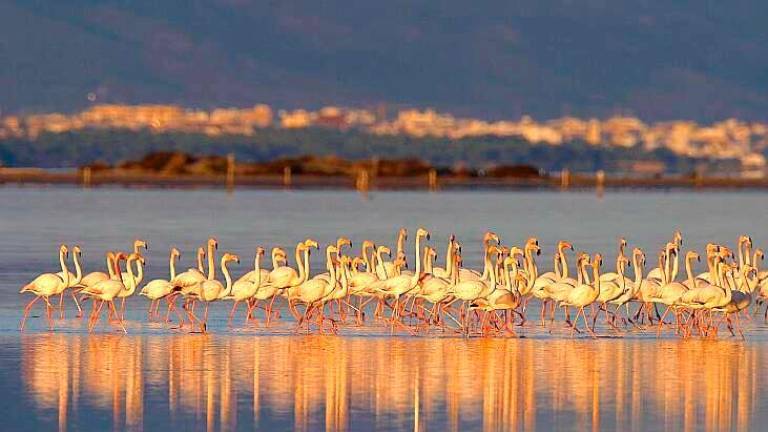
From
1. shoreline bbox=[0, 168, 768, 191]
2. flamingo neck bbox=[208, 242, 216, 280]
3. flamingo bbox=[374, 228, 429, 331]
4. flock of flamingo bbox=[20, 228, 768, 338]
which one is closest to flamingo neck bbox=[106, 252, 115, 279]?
flock of flamingo bbox=[20, 228, 768, 338]

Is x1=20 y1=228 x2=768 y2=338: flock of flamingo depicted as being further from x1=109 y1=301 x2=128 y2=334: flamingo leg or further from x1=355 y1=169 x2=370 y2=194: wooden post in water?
x1=355 y1=169 x2=370 y2=194: wooden post in water

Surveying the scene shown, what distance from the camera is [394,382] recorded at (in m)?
18.0

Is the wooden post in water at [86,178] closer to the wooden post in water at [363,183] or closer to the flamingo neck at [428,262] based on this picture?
the wooden post in water at [363,183]

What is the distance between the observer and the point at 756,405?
16.8 m

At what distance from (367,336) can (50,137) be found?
14678cm

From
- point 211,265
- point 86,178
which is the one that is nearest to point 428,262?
point 211,265

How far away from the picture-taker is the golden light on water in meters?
16.0

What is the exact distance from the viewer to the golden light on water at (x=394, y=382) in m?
16.0

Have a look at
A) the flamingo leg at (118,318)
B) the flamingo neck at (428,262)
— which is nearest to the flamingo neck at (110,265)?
the flamingo leg at (118,318)

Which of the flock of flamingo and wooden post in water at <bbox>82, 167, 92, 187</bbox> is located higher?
wooden post in water at <bbox>82, 167, 92, 187</bbox>

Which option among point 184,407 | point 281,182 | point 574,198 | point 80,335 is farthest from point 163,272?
point 281,182

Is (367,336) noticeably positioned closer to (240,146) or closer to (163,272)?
(163,272)

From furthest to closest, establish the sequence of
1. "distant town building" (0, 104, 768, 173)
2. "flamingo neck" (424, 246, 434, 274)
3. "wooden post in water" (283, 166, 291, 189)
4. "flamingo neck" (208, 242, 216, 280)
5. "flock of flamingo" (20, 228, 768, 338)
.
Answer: "distant town building" (0, 104, 768, 173)
"wooden post in water" (283, 166, 291, 189)
"flamingo neck" (424, 246, 434, 274)
"flamingo neck" (208, 242, 216, 280)
"flock of flamingo" (20, 228, 768, 338)

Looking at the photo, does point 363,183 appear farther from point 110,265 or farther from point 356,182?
point 110,265
